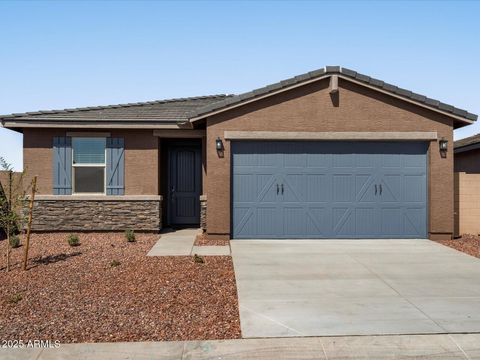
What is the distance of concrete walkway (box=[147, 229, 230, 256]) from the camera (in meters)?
9.56

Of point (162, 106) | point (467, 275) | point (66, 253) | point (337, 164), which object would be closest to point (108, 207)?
point (66, 253)

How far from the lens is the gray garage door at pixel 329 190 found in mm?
11531

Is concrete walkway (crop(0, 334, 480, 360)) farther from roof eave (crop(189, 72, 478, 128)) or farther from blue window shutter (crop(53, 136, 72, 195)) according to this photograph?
blue window shutter (crop(53, 136, 72, 195))

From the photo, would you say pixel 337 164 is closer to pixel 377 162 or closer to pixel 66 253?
pixel 377 162

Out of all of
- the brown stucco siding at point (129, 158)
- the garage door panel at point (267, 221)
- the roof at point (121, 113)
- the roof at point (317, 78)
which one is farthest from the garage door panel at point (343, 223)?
the brown stucco siding at point (129, 158)

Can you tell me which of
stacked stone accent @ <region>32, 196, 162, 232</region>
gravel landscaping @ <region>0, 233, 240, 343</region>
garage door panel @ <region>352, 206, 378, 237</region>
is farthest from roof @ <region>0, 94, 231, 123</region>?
garage door panel @ <region>352, 206, 378, 237</region>

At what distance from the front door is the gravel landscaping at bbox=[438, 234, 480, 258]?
25.7 ft

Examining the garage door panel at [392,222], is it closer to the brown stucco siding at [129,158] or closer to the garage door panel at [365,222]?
the garage door panel at [365,222]

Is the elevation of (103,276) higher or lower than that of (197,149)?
lower

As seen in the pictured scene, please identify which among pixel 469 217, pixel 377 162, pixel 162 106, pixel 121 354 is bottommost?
pixel 121 354

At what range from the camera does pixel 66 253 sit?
9.70 metres

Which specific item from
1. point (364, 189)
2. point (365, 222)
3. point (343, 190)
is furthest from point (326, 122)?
point (365, 222)

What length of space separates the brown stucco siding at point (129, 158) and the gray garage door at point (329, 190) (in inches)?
115

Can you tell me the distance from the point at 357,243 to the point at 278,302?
18.5ft
